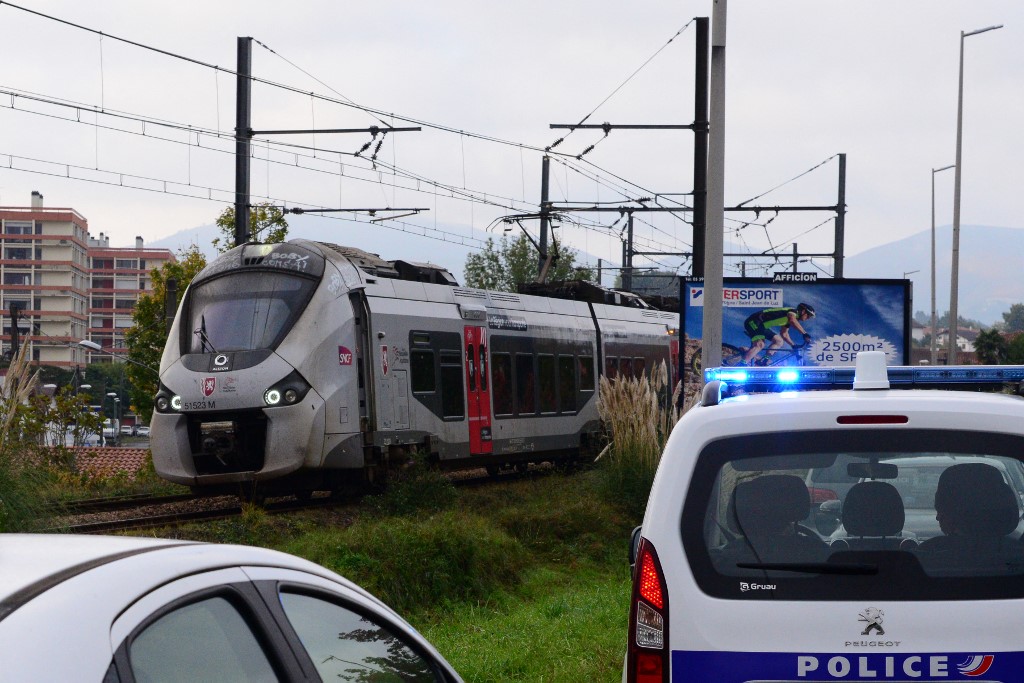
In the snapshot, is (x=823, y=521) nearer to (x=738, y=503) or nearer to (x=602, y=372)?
(x=738, y=503)

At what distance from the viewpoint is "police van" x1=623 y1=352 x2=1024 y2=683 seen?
13.6 feet

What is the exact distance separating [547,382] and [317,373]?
7860 mm

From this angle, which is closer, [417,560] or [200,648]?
[200,648]

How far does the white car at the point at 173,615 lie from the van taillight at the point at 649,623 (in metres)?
1.21

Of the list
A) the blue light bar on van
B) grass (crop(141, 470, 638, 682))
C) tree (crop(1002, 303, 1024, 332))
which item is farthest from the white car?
tree (crop(1002, 303, 1024, 332))

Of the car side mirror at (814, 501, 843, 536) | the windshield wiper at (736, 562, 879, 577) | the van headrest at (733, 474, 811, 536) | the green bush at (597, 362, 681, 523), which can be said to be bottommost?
the green bush at (597, 362, 681, 523)

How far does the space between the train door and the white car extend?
1771 cm

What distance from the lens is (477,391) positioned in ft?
70.4

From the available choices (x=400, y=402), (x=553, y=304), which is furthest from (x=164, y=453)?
(x=553, y=304)

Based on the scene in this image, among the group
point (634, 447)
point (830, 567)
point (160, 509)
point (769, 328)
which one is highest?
point (769, 328)

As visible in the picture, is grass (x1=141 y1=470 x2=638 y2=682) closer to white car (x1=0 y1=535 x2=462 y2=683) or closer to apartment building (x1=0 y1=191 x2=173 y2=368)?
white car (x1=0 y1=535 x2=462 y2=683)

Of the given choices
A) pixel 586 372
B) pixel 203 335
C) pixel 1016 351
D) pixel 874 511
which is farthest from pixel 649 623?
pixel 1016 351

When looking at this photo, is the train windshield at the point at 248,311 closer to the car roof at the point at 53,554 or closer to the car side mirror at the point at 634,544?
the car side mirror at the point at 634,544

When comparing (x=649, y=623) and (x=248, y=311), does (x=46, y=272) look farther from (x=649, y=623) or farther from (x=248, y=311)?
(x=649, y=623)
